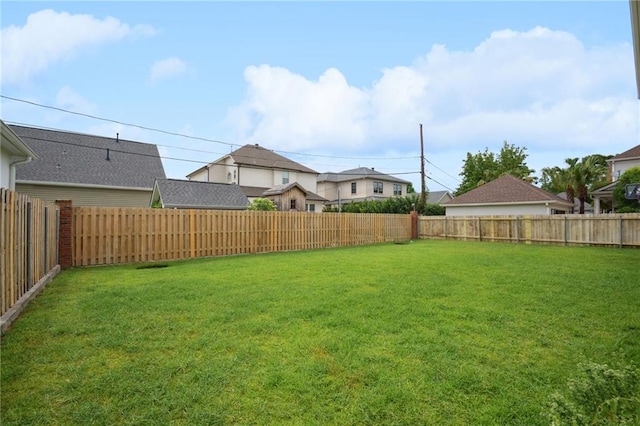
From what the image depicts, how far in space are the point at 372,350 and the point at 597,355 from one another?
6.84 ft

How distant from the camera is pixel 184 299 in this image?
5.17m

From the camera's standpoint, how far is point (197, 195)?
2016cm

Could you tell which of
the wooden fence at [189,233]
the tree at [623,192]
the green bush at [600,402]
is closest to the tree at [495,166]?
the tree at [623,192]

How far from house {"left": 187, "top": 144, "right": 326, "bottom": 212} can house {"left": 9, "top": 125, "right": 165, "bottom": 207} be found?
8085 millimetres

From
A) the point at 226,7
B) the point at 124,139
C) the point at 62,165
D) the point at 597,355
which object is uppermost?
the point at 226,7

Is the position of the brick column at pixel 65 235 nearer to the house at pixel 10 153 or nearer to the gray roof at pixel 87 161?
the house at pixel 10 153

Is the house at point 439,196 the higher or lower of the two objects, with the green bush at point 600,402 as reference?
higher

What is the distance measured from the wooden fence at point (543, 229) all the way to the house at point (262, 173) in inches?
482

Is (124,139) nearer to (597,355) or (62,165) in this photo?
(62,165)

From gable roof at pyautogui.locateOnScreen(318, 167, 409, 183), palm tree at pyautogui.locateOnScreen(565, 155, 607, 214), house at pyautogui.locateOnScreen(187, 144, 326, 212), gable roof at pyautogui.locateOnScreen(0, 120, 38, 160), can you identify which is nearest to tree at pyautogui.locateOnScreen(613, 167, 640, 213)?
palm tree at pyautogui.locateOnScreen(565, 155, 607, 214)

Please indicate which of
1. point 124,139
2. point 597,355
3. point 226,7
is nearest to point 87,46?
point 226,7

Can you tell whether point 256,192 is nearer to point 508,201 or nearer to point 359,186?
point 359,186

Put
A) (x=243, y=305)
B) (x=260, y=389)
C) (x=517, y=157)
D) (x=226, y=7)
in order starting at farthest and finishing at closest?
1. (x=517, y=157)
2. (x=226, y=7)
3. (x=243, y=305)
4. (x=260, y=389)

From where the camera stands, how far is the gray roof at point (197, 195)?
19.0 metres
